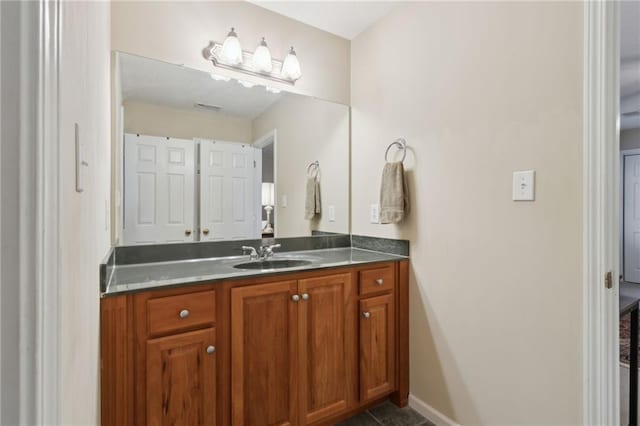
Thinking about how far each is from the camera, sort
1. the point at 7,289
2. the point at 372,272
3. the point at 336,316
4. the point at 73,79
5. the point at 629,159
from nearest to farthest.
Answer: the point at 7,289
the point at 73,79
the point at 336,316
the point at 372,272
the point at 629,159

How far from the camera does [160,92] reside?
1699 millimetres

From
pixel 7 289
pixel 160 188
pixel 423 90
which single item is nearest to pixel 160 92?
pixel 160 188

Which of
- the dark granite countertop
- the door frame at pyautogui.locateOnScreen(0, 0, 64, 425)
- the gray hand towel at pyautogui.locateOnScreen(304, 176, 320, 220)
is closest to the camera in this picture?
the door frame at pyautogui.locateOnScreen(0, 0, 64, 425)

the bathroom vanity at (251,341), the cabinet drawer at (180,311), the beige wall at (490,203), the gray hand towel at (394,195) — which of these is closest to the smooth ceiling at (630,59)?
the beige wall at (490,203)

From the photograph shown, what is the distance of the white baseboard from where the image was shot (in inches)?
64.5

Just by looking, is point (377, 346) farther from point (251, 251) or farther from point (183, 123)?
point (183, 123)

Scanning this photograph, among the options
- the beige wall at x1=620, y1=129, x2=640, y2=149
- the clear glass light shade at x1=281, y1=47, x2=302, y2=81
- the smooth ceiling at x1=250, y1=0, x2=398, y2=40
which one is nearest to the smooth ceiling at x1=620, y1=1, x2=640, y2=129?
the beige wall at x1=620, y1=129, x2=640, y2=149

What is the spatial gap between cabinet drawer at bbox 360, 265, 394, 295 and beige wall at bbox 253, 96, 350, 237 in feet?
1.88

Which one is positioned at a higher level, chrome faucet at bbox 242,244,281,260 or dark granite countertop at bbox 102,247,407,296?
chrome faucet at bbox 242,244,281,260

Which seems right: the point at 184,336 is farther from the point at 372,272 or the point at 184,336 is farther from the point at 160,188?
the point at 372,272

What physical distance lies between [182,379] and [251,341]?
0.29 m

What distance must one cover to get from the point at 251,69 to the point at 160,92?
1.75 feet

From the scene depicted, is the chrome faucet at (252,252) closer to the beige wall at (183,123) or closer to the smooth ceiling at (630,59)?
the beige wall at (183,123)

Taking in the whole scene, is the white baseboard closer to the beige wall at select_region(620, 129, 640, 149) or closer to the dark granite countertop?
the dark granite countertop
